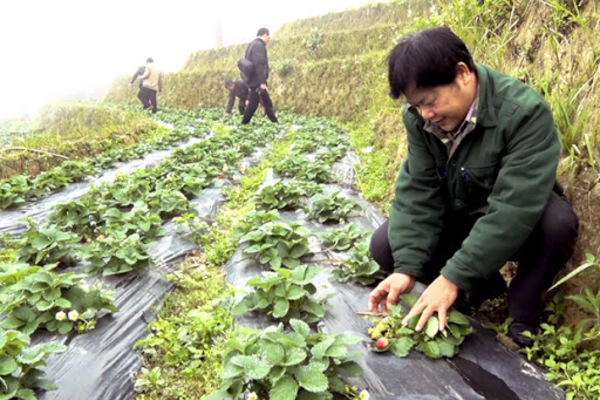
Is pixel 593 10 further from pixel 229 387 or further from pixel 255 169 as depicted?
pixel 255 169

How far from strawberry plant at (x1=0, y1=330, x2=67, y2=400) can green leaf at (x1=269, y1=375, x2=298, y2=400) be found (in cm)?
110

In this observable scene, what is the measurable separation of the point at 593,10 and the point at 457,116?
5.47ft

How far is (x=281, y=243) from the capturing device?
3.15 metres

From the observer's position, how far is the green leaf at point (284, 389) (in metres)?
1.60

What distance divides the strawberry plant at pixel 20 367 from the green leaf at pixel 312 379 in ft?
3.89

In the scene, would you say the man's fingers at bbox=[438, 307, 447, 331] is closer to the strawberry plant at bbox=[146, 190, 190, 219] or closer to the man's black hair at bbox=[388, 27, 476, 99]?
the man's black hair at bbox=[388, 27, 476, 99]

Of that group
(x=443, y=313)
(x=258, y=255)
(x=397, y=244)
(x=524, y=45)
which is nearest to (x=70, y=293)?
(x=258, y=255)

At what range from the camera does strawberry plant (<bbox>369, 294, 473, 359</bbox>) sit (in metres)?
2.04

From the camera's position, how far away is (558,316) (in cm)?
217

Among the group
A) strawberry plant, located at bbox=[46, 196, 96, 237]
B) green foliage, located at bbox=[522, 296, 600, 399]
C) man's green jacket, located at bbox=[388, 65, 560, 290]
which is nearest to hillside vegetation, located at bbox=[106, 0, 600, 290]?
green foliage, located at bbox=[522, 296, 600, 399]

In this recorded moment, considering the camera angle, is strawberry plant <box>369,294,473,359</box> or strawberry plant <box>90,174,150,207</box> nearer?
strawberry plant <box>369,294,473,359</box>

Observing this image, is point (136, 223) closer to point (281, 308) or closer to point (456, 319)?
point (281, 308)

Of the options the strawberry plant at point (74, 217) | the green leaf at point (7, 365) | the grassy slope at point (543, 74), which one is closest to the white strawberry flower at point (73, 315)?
the green leaf at point (7, 365)

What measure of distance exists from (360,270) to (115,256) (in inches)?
72.9
